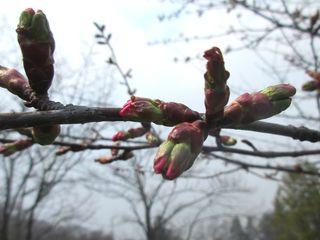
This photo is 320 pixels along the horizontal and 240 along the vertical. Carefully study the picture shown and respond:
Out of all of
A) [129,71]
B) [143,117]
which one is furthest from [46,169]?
[143,117]

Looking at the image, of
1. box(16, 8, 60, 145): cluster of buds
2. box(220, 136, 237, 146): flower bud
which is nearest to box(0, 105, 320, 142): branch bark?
box(16, 8, 60, 145): cluster of buds

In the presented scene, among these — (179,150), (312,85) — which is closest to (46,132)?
(179,150)

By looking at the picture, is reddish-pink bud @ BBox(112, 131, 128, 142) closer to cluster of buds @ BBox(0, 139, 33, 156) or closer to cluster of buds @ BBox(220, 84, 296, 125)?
cluster of buds @ BBox(0, 139, 33, 156)

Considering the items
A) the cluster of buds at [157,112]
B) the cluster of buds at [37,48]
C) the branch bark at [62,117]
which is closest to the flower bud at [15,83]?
the cluster of buds at [37,48]

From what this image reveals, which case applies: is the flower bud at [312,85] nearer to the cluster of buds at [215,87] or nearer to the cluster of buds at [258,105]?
the cluster of buds at [258,105]

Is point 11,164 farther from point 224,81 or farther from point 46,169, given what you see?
point 224,81
